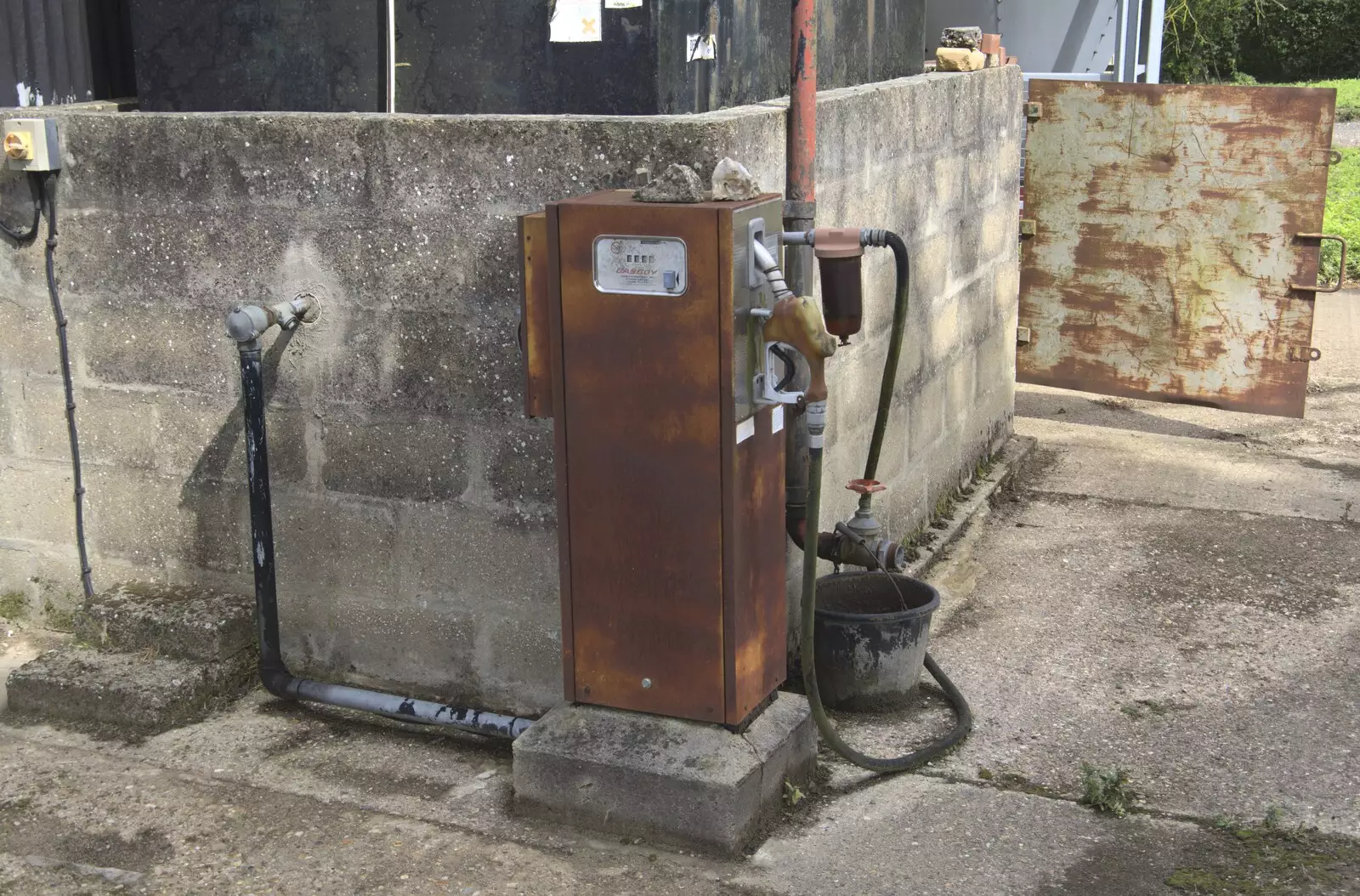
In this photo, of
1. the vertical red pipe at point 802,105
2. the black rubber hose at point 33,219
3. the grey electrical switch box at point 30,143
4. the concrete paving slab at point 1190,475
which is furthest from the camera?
the concrete paving slab at point 1190,475

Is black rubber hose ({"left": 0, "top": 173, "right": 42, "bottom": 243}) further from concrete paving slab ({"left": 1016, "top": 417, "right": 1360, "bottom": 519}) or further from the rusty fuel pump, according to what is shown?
concrete paving slab ({"left": 1016, "top": 417, "right": 1360, "bottom": 519})

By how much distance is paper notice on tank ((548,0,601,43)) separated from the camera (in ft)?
13.7

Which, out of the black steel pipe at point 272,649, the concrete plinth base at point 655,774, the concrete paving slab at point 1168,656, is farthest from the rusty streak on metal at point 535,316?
the concrete paving slab at point 1168,656

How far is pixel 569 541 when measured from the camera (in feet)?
12.4

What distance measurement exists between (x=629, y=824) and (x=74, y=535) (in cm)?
237

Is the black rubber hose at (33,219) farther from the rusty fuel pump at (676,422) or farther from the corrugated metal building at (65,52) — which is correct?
the rusty fuel pump at (676,422)

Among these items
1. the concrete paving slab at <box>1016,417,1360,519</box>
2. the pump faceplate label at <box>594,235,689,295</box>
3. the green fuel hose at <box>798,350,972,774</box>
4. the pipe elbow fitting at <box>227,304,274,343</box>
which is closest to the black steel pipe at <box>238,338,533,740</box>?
the pipe elbow fitting at <box>227,304,274,343</box>

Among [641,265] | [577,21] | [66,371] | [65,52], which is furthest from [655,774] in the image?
[65,52]

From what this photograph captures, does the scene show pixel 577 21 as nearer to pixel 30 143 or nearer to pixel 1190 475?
pixel 30 143

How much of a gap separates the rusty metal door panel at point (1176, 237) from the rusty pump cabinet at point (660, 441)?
4569 mm

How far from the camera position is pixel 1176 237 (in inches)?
304

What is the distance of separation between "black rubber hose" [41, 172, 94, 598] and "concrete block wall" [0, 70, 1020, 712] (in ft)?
0.12

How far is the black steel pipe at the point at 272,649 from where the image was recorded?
4254 millimetres

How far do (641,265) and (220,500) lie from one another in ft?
6.32
